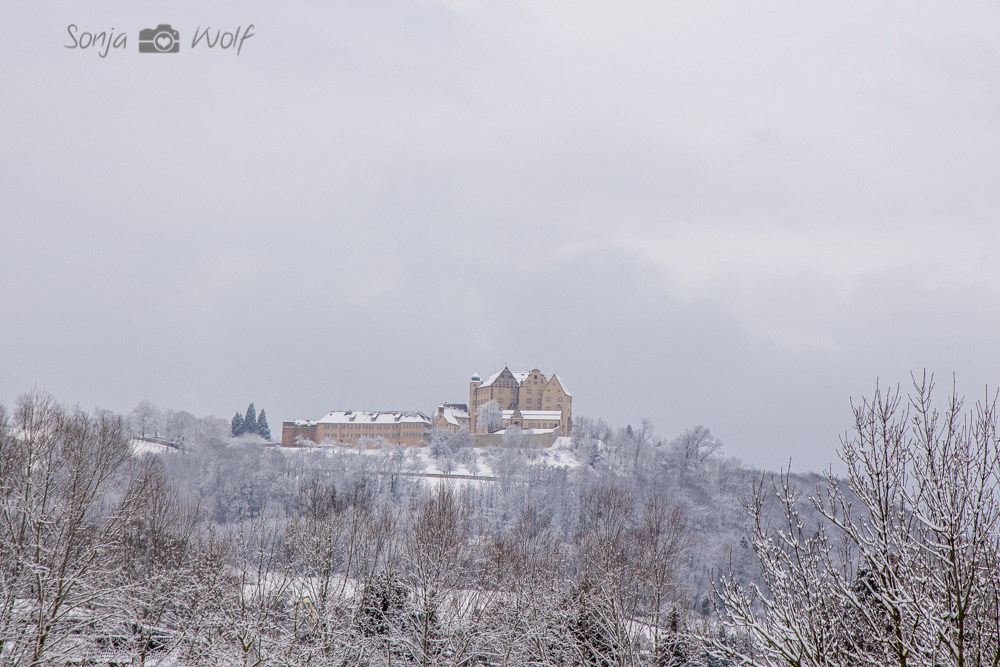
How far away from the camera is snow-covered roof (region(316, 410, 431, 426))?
131750 mm

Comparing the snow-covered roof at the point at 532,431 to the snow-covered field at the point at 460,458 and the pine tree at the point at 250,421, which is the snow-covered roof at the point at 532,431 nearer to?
the snow-covered field at the point at 460,458

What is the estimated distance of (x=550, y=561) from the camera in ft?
103

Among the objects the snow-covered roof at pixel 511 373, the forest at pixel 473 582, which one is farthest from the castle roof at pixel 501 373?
the forest at pixel 473 582

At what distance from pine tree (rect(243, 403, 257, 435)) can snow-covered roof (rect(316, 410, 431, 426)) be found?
13208 millimetres

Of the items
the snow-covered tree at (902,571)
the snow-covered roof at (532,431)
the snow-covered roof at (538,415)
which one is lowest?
the snow-covered tree at (902,571)

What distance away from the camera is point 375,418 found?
133 metres

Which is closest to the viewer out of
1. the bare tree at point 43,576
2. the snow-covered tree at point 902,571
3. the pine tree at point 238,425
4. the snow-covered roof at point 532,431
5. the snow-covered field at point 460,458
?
the snow-covered tree at point 902,571

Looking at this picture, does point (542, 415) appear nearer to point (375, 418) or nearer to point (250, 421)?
point (375, 418)

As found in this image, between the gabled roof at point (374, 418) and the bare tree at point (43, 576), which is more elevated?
the gabled roof at point (374, 418)

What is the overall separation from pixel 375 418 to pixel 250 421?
80.5 feet

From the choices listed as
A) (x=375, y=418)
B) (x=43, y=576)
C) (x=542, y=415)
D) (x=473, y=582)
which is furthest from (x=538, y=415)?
(x=43, y=576)

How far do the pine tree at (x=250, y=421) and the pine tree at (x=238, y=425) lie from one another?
0.35 metres

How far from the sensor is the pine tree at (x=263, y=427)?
457ft

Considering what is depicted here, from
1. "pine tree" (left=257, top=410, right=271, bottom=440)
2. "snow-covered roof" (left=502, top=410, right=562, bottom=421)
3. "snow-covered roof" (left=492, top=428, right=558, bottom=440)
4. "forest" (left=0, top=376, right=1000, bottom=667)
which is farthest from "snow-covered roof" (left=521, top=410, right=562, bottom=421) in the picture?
"forest" (left=0, top=376, right=1000, bottom=667)
